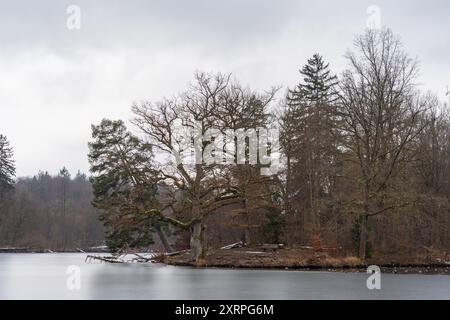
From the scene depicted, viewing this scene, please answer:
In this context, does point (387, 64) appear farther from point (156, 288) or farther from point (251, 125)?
point (156, 288)

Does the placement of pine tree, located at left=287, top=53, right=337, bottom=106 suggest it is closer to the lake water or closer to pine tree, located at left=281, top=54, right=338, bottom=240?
pine tree, located at left=281, top=54, right=338, bottom=240

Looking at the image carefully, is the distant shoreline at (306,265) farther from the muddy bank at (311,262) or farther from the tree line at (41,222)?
the tree line at (41,222)

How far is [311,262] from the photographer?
32.1 m

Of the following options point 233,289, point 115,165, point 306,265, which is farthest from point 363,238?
point 115,165

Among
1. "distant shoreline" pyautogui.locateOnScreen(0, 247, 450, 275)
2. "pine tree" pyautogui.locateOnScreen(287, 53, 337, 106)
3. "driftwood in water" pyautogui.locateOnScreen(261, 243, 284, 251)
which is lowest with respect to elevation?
"distant shoreline" pyautogui.locateOnScreen(0, 247, 450, 275)

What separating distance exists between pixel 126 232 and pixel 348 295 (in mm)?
34204

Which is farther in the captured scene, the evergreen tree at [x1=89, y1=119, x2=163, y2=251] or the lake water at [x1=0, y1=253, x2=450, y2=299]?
Result: the evergreen tree at [x1=89, y1=119, x2=163, y2=251]

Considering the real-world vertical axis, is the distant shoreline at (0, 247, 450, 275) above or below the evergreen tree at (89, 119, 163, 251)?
below

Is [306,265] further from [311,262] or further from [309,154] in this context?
[309,154]

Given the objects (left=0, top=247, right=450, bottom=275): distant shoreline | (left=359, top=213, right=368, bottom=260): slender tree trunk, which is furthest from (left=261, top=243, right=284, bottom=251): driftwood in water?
(left=359, top=213, right=368, bottom=260): slender tree trunk

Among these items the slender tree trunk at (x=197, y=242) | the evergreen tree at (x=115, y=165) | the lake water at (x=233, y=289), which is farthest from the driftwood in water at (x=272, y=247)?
the lake water at (x=233, y=289)

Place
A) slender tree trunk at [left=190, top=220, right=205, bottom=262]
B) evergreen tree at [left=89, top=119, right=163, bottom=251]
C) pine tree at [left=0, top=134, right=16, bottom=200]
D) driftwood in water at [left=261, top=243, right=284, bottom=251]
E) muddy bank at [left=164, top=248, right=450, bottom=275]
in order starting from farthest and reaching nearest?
1. pine tree at [left=0, top=134, right=16, bottom=200]
2. evergreen tree at [left=89, top=119, right=163, bottom=251]
3. driftwood in water at [left=261, top=243, right=284, bottom=251]
4. slender tree trunk at [left=190, top=220, right=205, bottom=262]
5. muddy bank at [left=164, top=248, right=450, bottom=275]

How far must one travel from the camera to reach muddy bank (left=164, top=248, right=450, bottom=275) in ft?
101
